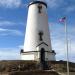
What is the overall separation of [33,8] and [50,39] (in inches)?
249

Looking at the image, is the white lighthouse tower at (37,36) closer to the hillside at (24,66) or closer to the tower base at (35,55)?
the tower base at (35,55)

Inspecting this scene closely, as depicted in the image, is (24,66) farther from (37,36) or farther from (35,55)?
(37,36)

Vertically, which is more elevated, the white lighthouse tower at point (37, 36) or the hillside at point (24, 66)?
the white lighthouse tower at point (37, 36)

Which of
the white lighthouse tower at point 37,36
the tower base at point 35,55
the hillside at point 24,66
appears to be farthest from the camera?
the white lighthouse tower at point 37,36

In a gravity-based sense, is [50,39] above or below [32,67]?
above

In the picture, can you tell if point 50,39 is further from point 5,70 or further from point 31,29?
point 5,70

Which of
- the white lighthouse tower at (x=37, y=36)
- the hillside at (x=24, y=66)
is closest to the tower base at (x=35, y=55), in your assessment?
the white lighthouse tower at (x=37, y=36)

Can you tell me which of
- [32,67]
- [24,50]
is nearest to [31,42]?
[24,50]

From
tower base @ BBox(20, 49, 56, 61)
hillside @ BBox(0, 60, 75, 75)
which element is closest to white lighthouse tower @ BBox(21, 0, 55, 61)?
tower base @ BBox(20, 49, 56, 61)

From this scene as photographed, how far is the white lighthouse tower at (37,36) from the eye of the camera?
39.3 meters

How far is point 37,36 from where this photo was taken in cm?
3984

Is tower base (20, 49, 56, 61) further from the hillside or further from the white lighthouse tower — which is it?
the hillside

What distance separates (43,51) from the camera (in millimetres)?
39406

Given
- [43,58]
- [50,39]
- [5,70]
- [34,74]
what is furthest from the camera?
[50,39]
